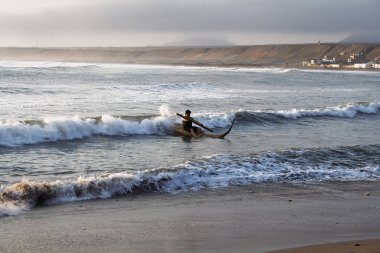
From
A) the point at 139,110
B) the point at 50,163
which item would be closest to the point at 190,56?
the point at 139,110

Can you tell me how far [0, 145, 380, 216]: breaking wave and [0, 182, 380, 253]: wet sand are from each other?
16.5 inches

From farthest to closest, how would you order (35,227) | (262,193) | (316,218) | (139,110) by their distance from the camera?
1. (139,110)
2. (262,193)
3. (316,218)
4. (35,227)

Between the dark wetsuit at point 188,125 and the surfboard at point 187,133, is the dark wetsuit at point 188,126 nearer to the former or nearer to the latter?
the dark wetsuit at point 188,125

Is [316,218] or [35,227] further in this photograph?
[316,218]

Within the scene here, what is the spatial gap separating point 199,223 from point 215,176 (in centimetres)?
367

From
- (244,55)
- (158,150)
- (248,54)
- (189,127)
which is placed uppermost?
(248,54)

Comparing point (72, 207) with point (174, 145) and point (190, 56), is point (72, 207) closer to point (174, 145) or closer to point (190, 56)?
point (174, 145)

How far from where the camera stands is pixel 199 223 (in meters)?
8.59

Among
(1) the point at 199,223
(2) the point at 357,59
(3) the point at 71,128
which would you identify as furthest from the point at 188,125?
(2) the point at 357,59

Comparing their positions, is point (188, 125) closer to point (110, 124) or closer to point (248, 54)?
point (110, 124)

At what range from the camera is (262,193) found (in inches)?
430

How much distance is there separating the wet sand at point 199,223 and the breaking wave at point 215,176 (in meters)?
0.42

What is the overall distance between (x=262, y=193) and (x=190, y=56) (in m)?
168

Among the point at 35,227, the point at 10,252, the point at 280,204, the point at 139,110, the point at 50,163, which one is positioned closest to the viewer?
the point at 10,252
